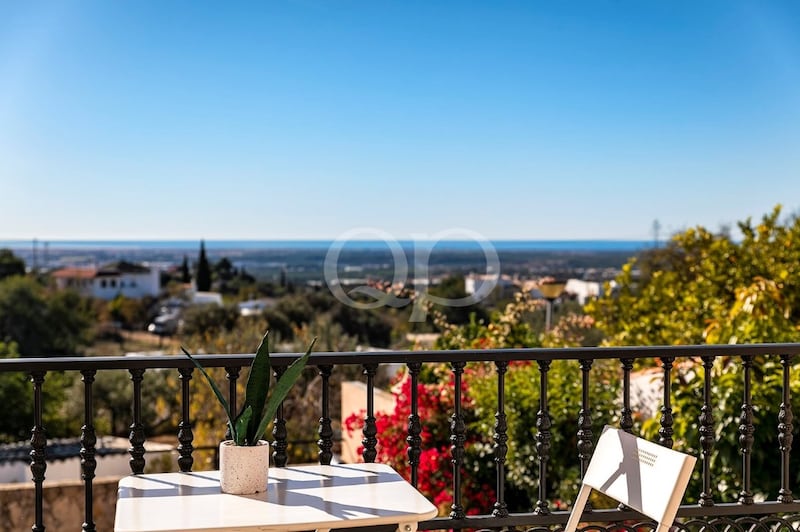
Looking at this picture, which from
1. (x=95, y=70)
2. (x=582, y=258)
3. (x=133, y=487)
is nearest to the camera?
(x=133, y=487)

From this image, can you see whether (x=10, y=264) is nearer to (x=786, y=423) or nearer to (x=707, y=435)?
(x=707, y=435)

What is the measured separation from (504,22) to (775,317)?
7.59 metres

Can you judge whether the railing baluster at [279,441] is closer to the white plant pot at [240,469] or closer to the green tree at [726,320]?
the white plant pot at [240,469]

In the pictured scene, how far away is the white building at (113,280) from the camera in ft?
46.2

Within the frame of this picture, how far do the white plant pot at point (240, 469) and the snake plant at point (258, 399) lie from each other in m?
0.03

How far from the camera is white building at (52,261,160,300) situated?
1407 centimetres

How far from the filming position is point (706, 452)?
115 inches

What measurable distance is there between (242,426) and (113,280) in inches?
520

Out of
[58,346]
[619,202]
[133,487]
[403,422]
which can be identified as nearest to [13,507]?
[403,422]

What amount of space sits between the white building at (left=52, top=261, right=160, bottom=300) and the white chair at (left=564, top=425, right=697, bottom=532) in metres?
12.6

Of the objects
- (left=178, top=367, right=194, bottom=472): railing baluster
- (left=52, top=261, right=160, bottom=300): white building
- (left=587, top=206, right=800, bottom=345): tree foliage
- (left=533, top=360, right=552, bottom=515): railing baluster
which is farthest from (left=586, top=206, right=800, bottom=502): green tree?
(left=52, top=261, right=160, bottom=300): white building

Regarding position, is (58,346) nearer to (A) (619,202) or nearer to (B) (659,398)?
(A) (619,202)

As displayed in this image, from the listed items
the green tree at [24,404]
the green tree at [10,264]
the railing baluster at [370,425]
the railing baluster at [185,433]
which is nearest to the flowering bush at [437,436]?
the railing baluster at [370,425]

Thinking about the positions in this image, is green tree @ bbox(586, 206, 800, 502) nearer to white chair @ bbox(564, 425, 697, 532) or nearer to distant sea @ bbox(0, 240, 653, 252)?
white chair @ bbox(564, 425, 697, 532)
